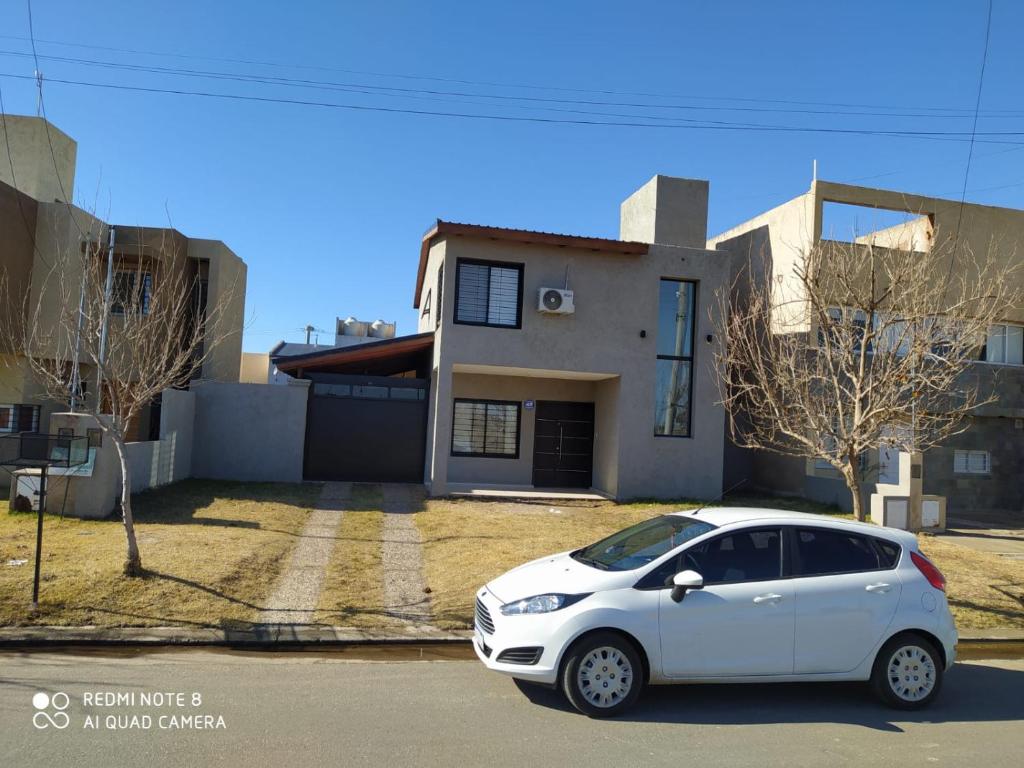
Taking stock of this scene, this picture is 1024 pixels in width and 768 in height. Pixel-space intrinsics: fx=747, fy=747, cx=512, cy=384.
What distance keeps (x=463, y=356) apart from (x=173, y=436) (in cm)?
591

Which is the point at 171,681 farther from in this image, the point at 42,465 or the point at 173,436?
Answer: the point at 173,436

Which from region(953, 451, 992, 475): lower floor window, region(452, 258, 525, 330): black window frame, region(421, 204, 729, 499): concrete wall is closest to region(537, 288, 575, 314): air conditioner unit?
region(421, 204, 729, 499): concrete wall

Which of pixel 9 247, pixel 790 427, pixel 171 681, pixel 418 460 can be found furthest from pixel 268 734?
pixel 9 247

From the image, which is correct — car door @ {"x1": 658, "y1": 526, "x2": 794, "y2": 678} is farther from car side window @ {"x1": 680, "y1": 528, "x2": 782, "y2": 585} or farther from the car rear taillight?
the car rear taillight

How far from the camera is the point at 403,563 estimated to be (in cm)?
973

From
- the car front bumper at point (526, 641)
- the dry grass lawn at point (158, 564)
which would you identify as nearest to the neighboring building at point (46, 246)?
the dry grass lawn at point (158, 564)

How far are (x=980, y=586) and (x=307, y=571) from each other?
335 inches

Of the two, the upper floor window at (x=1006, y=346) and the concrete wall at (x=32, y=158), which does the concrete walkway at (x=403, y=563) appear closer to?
the concrete wall at (x=32, y=158)

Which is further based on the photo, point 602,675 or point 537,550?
point 537,550

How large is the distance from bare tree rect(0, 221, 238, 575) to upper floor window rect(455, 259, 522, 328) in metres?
4.74

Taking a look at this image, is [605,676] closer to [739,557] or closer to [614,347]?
[739,557]

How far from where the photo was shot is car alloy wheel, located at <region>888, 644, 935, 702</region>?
5.55 m

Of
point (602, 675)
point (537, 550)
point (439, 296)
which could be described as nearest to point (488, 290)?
point (439, 296)

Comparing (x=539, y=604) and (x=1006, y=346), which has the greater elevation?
(x=1006, y=346)
